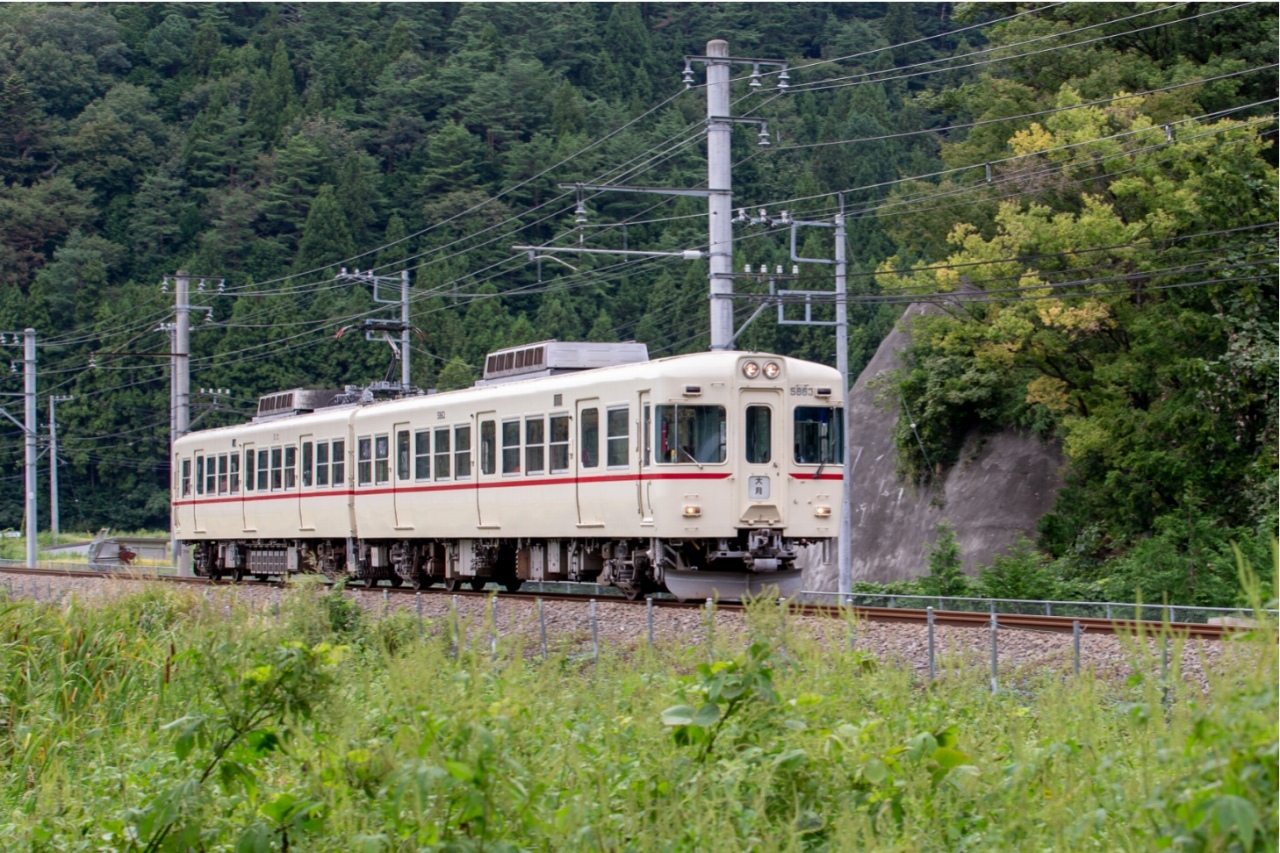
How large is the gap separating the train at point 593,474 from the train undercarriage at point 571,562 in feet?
0.08

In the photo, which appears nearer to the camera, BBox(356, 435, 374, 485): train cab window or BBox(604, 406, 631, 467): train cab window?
BBox(604, 406, 631, 467): train cab window

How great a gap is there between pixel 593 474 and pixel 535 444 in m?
1.43

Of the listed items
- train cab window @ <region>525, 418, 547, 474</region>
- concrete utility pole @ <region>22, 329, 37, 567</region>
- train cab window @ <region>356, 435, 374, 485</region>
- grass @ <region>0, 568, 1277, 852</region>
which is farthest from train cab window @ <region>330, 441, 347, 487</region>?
concrete utility pole @ <region>22, 329, 37, 567</region>

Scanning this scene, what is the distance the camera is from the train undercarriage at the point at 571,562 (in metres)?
17.6

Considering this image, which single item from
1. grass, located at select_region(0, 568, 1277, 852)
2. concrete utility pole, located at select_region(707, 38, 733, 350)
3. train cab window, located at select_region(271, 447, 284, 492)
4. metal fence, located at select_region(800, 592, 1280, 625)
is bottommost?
metal fence, located at select_region(800, 592, 1280, 625)

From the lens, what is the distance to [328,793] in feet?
21.8

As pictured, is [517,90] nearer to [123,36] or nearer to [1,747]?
[123,36]

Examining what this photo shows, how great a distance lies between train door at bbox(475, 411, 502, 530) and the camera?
798 inches

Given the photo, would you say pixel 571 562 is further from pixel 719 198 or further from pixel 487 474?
pixel 719 198

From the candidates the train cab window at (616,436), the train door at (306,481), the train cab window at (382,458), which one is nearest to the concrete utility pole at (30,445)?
the train door at (306,481)

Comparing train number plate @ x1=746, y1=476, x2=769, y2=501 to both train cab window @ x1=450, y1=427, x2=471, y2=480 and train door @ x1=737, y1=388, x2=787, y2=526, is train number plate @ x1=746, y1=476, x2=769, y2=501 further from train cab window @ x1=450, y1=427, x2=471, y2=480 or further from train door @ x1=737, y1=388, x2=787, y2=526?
train cab window @ x1=450, y1=427, x2=471, y2=480

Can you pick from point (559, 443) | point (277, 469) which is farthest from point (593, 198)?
point (559, 443)

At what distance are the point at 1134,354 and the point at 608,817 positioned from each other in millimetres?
24479

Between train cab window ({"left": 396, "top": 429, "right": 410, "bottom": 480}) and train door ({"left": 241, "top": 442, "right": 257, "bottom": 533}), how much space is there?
20.1 feet
